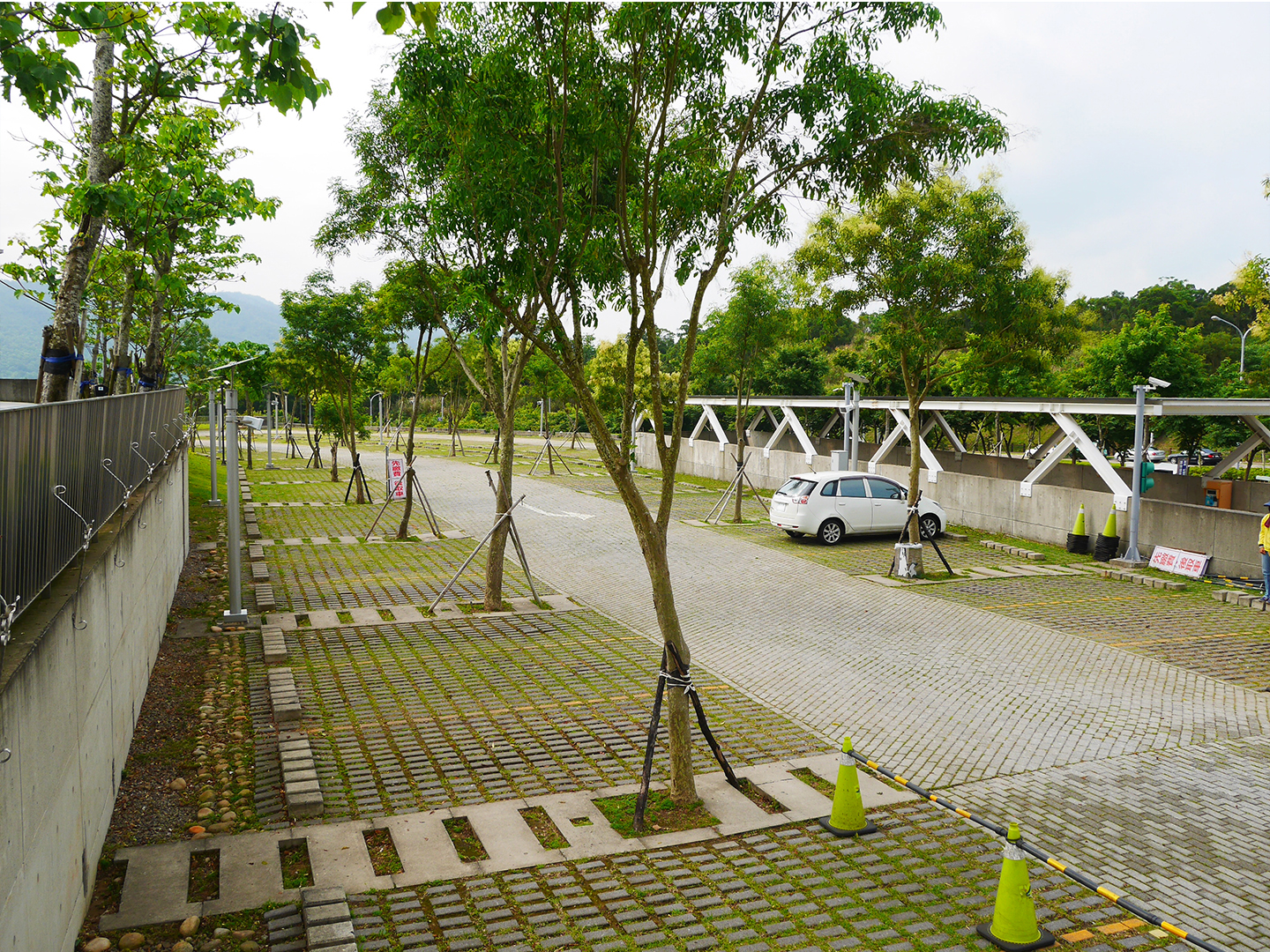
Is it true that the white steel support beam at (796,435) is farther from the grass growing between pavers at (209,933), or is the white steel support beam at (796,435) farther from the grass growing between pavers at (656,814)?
the grass growing between pavers at (209,933)

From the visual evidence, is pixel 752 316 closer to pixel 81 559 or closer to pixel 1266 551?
pixel 1266 551

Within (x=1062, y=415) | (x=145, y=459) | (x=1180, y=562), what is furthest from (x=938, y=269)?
(x=145, y=459)

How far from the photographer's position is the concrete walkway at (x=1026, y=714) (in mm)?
6227

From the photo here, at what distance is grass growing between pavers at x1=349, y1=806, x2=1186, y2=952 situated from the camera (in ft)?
16.7

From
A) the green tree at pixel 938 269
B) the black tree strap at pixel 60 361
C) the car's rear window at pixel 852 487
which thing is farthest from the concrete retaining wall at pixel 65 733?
the car's rear window at pixel 852 487

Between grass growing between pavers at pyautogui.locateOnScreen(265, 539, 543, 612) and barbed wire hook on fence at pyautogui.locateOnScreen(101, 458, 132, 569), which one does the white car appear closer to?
grass growing between pavers at pyautogui.locateOnScreen(265, 539, 543, 612)

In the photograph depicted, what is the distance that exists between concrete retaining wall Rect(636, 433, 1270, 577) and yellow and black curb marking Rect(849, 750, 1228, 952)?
12241 mm

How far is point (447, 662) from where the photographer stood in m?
10.5

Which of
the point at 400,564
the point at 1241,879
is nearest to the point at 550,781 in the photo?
the point at 1241,879

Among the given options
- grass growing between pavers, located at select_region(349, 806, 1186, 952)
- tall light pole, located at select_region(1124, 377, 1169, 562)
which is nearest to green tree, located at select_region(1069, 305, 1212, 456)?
tall light pole, located at select_region(1124, 377, 1169, 562)

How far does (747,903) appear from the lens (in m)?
5.48

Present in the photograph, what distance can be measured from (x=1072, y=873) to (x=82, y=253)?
361 inches

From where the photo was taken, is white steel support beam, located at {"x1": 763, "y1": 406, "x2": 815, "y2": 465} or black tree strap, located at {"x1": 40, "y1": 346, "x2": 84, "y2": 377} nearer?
black tree strap, located at {"x1": 40, "y1": 346, "x2": 84, "y2": 377}

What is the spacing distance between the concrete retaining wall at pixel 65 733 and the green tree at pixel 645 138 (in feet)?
11.2
